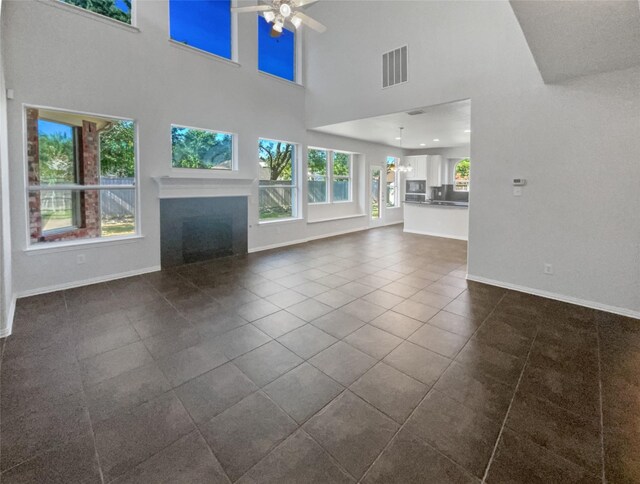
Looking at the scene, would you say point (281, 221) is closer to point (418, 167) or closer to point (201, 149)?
point (201, 149)

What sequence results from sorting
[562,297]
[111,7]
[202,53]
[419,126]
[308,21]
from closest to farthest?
[308,21] → [562,297] → [111,7] → [202,53] → [419,126]

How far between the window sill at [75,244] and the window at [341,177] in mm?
5519

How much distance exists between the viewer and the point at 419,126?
6781mm

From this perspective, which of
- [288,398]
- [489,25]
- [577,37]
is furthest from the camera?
[489,25]

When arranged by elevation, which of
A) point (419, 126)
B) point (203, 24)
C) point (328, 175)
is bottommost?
point (328, 175)

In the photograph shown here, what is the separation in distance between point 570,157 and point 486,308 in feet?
6.58

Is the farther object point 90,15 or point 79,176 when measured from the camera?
point 79,176

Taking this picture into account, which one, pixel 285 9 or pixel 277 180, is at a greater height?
pixel 285 9

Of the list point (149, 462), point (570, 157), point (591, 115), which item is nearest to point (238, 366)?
point (149, 462)

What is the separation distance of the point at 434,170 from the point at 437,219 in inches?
97.9

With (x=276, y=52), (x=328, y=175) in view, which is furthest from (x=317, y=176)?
(x=276, y=52)

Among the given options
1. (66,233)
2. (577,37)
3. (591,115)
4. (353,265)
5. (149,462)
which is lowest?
(149,462)

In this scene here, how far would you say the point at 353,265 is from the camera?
5.41 m

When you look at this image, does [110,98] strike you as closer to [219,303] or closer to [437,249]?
[219,303]
